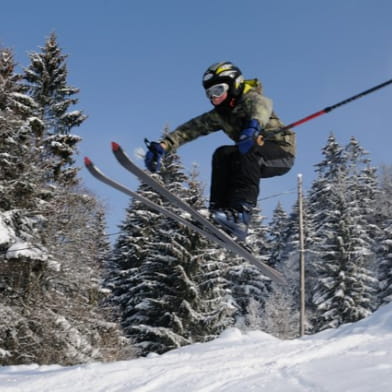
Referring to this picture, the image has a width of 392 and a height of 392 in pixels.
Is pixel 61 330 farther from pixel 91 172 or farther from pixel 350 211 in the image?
pixel 350 211

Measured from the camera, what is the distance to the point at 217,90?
14.8 ft

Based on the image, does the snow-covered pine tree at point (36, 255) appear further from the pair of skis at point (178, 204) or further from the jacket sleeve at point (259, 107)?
the jacket sleeve at point (259, 107)

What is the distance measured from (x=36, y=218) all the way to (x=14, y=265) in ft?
5.27

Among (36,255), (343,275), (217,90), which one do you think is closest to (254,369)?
(217,90)

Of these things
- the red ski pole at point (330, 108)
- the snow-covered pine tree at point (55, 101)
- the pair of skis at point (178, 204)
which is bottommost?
the pair of skis at point (178, 204)

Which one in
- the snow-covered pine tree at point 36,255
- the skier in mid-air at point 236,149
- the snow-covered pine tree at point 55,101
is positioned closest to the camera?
the skier in mid-air at point 236,149

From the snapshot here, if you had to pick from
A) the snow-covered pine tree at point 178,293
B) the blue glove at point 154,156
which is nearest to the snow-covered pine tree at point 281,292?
the snow-covered pine tree at point 178,293

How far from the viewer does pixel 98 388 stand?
5.25 metres

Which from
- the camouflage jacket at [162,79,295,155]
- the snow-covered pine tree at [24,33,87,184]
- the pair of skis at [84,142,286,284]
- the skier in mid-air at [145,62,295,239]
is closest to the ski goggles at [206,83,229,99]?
the skier in mid-air at [145,62,295,239]

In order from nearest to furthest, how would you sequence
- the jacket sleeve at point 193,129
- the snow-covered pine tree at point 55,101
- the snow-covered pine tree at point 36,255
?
the jacket sleeve at point 193,129 < the snow-covered pine tree at point 36,255 < the snow-covered pine tree at point 55,101

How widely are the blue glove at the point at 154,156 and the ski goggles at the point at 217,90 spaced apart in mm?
753

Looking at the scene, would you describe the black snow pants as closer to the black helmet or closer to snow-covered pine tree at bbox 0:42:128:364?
the black helmet

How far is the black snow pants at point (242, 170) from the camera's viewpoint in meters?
4.62

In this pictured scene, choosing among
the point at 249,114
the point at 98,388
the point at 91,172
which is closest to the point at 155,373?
the point at 98,388
